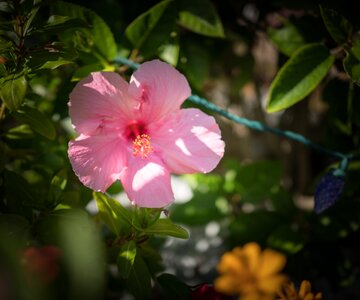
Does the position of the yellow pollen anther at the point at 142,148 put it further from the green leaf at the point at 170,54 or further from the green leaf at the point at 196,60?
the green leaf at the point at 196,60

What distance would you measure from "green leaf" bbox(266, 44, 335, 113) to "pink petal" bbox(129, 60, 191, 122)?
24cm

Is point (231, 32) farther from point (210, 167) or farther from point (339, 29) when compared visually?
point (210, 167)

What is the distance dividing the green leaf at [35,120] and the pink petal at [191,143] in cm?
25

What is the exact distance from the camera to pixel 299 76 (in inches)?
34.8

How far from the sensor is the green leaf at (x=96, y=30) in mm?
830

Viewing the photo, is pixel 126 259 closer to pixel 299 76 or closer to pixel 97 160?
Answer: pixel 97 160

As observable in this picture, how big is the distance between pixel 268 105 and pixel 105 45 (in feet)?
1.36

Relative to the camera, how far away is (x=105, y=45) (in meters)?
0.90

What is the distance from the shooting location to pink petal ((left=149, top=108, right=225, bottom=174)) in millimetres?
759

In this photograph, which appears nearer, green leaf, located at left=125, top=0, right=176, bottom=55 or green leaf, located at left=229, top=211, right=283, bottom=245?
green leaf, located at left=125, top=0, right=176, bottom=55

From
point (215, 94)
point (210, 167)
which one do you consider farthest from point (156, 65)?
point (215, 94)

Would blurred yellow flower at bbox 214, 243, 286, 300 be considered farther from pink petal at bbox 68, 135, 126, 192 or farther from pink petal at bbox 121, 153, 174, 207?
pink petal at bbox 68, 135, 126, 192

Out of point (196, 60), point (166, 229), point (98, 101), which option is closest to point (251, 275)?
point (166, 229)

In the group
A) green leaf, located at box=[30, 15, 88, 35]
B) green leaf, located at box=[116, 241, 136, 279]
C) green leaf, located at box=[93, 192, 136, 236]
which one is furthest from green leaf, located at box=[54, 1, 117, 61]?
green leaf, located at box=[116, 241, 136, 279]
